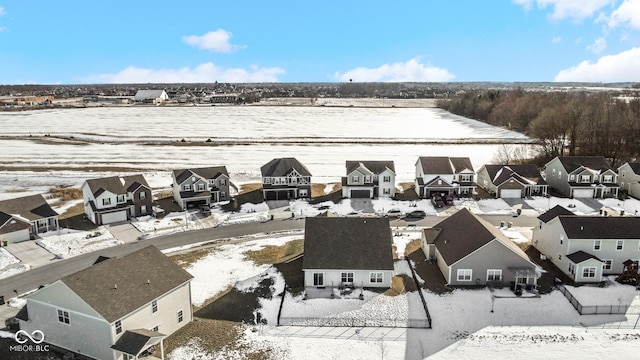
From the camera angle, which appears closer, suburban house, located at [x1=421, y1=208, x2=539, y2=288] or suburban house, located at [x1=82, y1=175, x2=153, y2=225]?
suburban house, located at [x1=421, y1=208, x2=539, y2=288]

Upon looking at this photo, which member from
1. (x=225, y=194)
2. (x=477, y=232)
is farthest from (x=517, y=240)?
Answer: (x=225, y=194)

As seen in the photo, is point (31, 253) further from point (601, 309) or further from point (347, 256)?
point (601, 309)

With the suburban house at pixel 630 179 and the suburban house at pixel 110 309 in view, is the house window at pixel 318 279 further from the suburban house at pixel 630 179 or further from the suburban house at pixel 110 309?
the suburban house at pixel 630 179

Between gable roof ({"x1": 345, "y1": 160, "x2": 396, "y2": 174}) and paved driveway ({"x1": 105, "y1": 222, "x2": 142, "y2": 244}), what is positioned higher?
gable roof ({"x1": 345, "y1": 160, "x2": 396, "y2": 174})

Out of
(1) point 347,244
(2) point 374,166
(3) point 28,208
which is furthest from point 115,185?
(2) point 374,166

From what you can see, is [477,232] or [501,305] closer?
[501,305]

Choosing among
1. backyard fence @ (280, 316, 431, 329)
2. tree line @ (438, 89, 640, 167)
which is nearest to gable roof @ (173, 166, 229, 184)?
backyard fence @ (280, 316, 431, 329)

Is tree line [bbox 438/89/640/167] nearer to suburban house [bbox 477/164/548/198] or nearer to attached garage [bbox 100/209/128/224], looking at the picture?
suburban house [bbox 477/164/548/198]

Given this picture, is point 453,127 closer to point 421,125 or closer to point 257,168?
point 421,125
